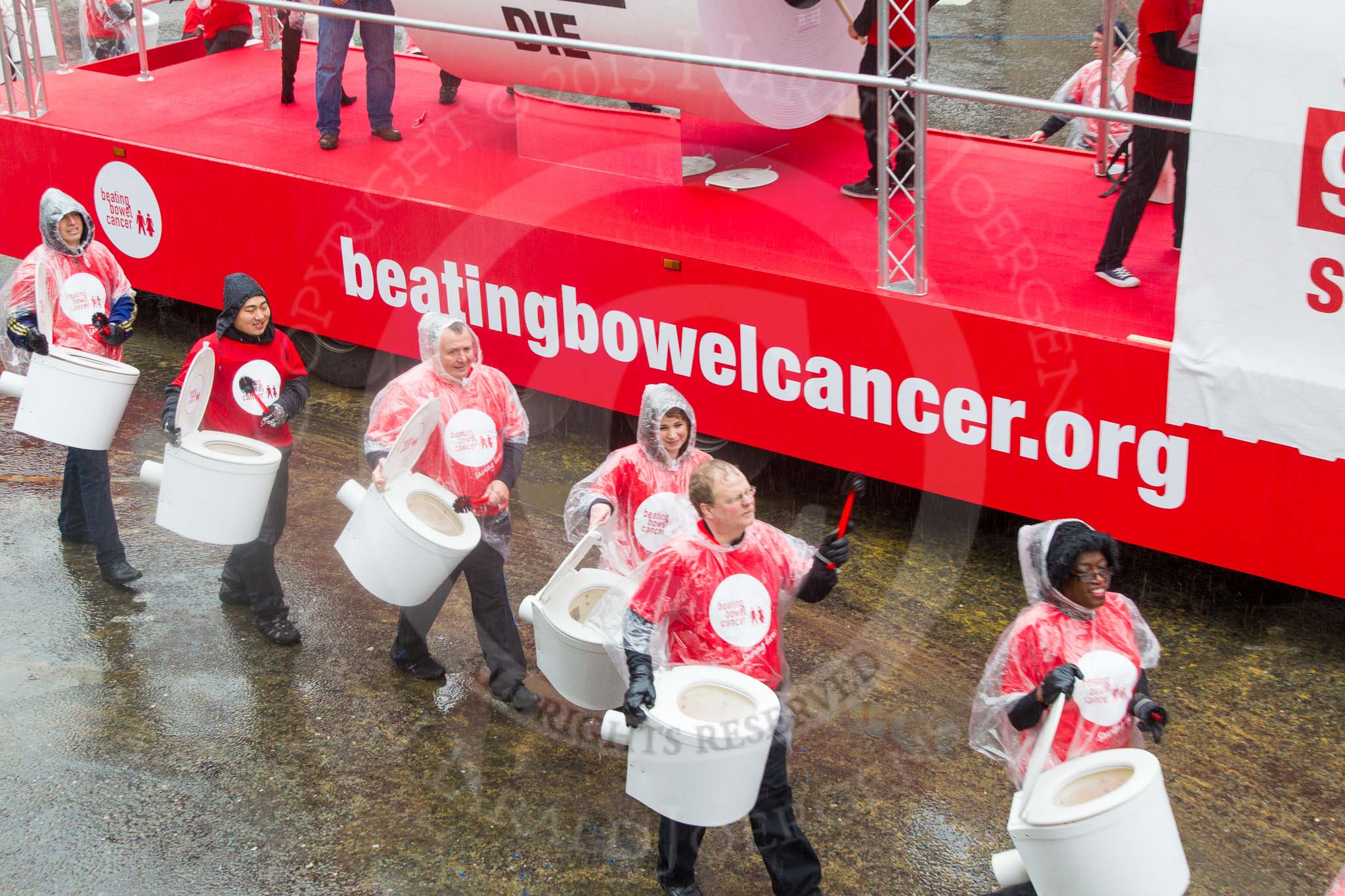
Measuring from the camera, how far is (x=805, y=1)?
22.3 ft

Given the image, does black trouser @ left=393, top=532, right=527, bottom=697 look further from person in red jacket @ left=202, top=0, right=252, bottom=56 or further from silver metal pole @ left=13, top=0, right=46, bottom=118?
person in red jacket @ left=202, top=0, right=252, bottom=56

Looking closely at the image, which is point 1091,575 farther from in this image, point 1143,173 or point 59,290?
point 59,290

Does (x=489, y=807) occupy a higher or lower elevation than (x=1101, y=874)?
lower

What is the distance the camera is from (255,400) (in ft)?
17.3

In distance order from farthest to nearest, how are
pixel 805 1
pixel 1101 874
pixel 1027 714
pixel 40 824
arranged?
pixel 805 1 < pixel 40 824 < pixel 1027 714 < pixel 1101 874

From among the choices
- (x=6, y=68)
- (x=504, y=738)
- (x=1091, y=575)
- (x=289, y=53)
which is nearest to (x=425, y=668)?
(x=504, y=738)

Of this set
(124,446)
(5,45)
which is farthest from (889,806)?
(5,45)

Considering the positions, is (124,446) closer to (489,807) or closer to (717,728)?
(489,807)

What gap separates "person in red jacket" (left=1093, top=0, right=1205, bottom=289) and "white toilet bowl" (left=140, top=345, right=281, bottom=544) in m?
3.62

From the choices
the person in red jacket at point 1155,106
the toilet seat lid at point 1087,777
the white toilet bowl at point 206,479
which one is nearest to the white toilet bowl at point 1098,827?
the toilet seat lid at point 1087,777

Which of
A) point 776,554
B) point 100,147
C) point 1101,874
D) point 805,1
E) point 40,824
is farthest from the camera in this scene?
point 100,147

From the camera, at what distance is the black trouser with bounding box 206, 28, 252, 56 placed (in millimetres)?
10586

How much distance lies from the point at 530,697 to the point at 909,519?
2.24m

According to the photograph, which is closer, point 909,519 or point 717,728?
point 717,728
